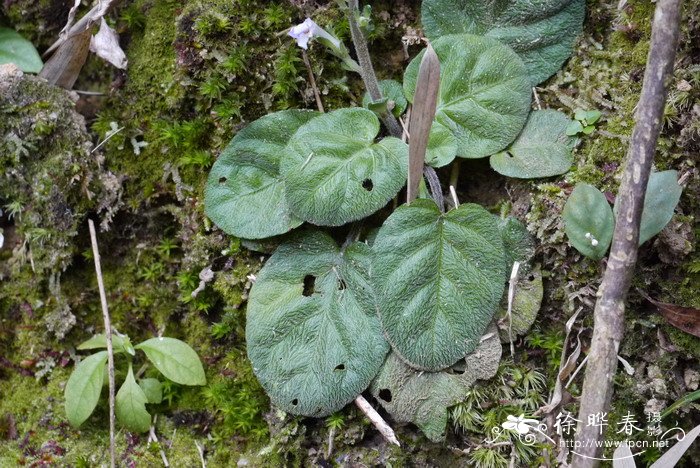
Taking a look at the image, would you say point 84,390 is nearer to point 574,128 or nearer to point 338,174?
point 338,174

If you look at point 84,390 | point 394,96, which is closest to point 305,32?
point 394,96

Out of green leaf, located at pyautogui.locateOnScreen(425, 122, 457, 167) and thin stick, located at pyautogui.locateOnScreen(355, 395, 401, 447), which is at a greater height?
green leaf, located at pyautogui.locateOnScreen(425, 122, 457, 167)

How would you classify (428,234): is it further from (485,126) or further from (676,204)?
(676,204)

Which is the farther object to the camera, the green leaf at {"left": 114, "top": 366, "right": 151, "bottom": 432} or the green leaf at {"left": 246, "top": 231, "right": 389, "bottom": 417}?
the green leaf at {"left": 114, "top": 366, "right": 151, "bottom": 432}

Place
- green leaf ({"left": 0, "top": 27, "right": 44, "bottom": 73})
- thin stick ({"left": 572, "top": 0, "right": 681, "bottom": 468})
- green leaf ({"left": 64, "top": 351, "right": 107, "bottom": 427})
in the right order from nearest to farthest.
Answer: thin stick ({"left": 572, "top": 0, "right": 681, "bottom": 468}) → green leaf ({"left": 64, "top": 351, "right": 107, "bottom": 427}) → green leaf ({"left": 0, "top": 27, "right": 44, "bottom": 73})

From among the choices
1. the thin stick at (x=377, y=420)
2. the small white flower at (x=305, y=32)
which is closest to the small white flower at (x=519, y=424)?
the thin stick at (x=377, y=420)

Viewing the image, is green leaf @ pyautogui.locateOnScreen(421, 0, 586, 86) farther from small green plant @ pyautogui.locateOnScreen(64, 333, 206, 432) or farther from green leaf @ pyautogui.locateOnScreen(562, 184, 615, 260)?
small green plant @ pyautogui.locateOnScreen(64, 333, 206, 432)

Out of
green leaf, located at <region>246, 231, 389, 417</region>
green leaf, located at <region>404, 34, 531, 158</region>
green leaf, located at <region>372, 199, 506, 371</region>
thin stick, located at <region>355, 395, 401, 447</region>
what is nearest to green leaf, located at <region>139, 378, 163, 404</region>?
green leaf, located at <region>246, 231, 389, 417</region>
